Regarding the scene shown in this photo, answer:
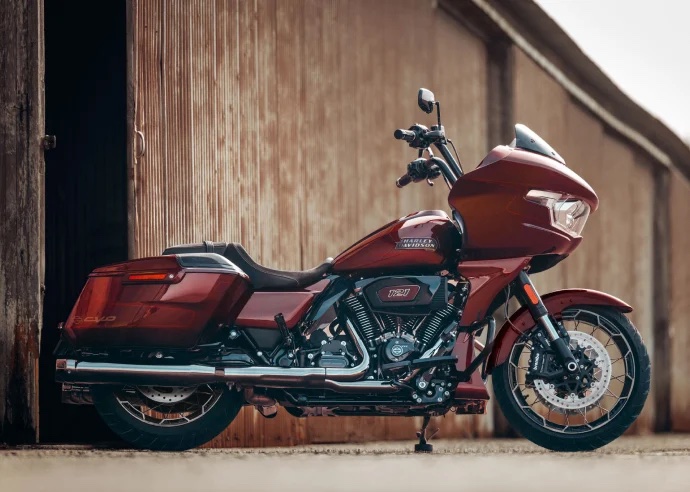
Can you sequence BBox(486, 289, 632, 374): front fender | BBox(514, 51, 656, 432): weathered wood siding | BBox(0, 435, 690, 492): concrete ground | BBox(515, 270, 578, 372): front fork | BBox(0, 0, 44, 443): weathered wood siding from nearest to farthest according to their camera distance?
BBox(0, 435, 690, 492): concrete ground
BBox(515, 270, 578, 372): front fork
BBox(486, 289, 632, 374): front fender
BBox(0, 0, 44, 443): weathered wood siding
BBox(514, 51, 656, 432): weathered wood siding

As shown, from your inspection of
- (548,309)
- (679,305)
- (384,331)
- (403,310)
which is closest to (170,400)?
(384,331)

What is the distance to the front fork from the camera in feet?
18.7

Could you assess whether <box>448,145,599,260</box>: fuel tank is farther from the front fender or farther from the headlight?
the front fender

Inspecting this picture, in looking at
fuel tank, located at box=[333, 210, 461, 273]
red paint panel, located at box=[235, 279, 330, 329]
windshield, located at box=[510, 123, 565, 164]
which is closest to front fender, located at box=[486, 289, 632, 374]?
fuel tank, located at box=[333, 210, 461, 273]

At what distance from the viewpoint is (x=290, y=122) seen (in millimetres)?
8328

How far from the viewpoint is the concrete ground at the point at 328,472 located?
5.09m

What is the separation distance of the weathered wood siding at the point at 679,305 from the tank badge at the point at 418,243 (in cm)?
701

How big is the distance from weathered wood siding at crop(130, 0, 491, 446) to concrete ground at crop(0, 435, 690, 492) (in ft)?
5.02

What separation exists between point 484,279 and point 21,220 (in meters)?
2.66

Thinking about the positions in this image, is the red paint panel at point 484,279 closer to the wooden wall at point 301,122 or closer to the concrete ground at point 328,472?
the concrete ground at point 328,472

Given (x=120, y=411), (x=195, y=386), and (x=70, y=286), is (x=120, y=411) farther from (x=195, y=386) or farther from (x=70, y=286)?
(x=70, y=286)

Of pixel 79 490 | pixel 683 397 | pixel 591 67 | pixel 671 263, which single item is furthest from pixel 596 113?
pixel 79 490

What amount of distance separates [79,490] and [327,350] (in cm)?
141

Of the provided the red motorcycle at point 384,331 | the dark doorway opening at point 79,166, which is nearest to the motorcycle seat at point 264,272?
the red motorcycle at point 384,331
